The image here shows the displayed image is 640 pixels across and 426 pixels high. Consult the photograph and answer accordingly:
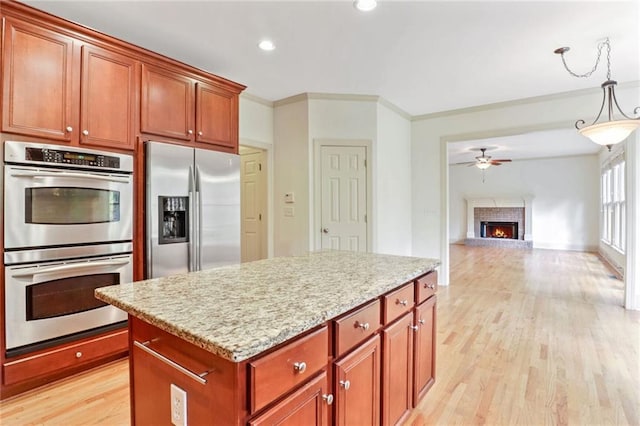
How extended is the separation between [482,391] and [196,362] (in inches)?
77.6

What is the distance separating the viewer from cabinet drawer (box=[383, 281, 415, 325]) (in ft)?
5.04

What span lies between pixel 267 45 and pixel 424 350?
8.75 feet

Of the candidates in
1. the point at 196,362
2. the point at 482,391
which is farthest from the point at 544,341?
the point at 196,362

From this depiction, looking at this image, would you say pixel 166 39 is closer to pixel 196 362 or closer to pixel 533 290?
pixel 196 362

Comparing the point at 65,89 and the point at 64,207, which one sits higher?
the point at 65,89

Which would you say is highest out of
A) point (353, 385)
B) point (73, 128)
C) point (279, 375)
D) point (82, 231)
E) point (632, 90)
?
point (632, 90)

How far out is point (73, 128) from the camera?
2238 millimetres

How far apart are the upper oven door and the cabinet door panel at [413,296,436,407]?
6.96 ft

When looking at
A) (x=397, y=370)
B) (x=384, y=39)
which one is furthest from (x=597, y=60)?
(x=397, y=370)

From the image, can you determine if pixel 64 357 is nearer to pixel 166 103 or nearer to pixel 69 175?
pixel 69 175

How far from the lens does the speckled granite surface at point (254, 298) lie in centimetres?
92

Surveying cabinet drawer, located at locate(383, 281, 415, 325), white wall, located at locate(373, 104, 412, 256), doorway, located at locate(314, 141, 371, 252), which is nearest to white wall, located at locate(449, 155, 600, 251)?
white wall, located at locate(373, 104, 412, 256)

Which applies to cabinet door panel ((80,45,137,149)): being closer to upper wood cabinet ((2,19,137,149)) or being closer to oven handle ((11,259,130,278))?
upper wood cabinet ((2,19,137,149))

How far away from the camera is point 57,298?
217 centimetres
